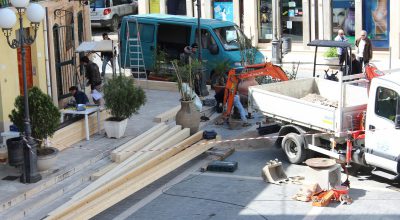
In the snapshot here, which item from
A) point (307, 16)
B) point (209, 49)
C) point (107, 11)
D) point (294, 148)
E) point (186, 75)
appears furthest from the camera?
point (107, 11)

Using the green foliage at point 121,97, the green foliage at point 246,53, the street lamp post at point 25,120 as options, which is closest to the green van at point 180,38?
the green foliage at point 246,53

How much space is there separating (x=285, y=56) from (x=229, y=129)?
38.1 ft

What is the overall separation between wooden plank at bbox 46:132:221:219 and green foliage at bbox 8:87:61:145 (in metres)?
1.92

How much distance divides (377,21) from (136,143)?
1599 cm

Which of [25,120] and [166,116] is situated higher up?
[25,120]

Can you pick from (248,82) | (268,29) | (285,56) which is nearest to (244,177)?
(248,82)

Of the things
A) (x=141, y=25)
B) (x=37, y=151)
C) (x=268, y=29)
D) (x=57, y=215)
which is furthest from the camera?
(x=268, y=29)

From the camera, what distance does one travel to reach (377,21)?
2998cm

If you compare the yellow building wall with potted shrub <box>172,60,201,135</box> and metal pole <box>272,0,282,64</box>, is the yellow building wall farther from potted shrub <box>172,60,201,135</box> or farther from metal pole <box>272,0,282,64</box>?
metal pole <box>272,0,282,64</box>

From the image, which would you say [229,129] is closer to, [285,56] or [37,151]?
[37,151]

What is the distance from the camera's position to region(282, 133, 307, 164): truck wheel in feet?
53.8

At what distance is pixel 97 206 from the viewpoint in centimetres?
1321

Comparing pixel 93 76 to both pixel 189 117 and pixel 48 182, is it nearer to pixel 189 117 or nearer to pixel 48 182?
pixel 189 117

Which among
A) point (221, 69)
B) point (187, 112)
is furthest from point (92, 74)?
point (187, 112)
